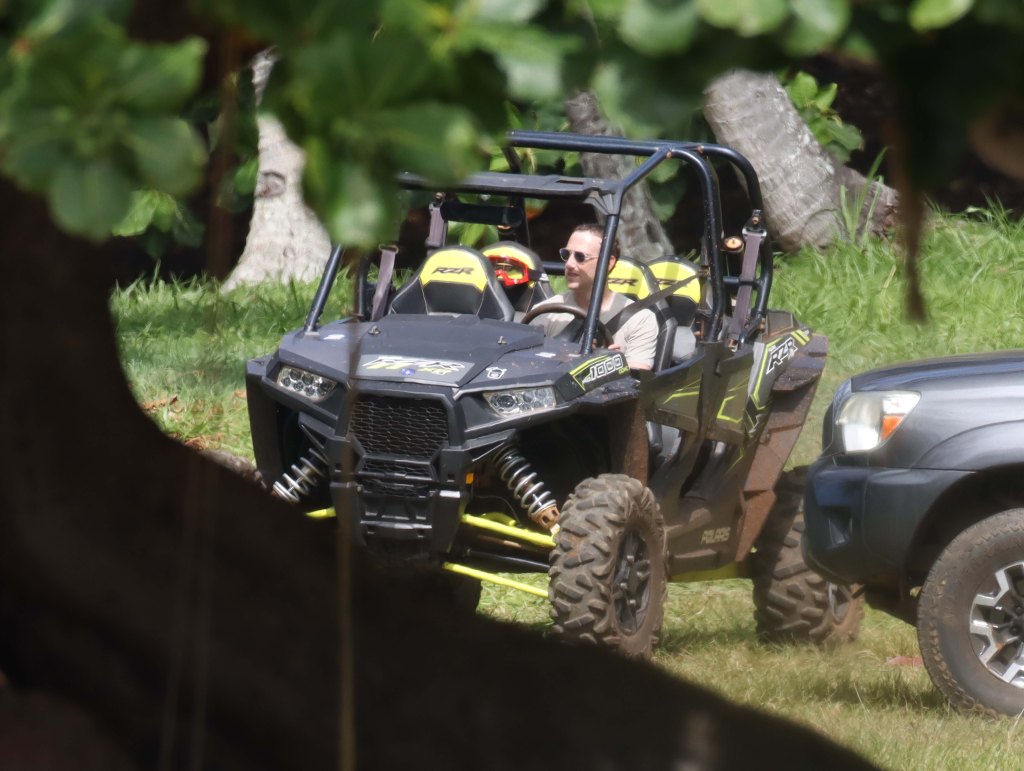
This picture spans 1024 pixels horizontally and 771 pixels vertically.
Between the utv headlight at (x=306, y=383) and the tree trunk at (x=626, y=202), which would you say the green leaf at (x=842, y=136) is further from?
the utv headlight at (x=306, y=383)

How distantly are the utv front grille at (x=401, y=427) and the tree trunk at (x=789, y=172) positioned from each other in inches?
268

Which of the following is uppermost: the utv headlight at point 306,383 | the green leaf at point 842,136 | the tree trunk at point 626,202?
the green leaf at point 842,136

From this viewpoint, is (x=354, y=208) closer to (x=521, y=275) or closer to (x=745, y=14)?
(x=745, y=14)

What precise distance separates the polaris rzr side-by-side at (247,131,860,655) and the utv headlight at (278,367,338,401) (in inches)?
0.5

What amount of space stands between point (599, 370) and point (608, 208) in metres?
0.80

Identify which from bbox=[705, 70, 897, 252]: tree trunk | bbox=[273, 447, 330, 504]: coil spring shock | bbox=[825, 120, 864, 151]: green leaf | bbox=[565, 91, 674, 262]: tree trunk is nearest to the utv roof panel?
bbox=[273, 447, 330, 504]: coil spring shock

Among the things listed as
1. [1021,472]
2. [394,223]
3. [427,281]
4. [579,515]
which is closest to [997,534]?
[1021,472]

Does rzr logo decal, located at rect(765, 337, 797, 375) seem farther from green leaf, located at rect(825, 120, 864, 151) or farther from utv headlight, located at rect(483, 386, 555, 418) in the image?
green leaf, located at rect(825, 120, 864, 151)

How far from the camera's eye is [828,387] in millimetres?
11062

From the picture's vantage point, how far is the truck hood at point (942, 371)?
19.9ft

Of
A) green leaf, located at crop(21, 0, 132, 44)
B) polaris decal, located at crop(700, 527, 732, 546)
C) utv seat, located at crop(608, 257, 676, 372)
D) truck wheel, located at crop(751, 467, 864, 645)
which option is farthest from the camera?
truck wheel, located at crop(751, 467, 864, 645)

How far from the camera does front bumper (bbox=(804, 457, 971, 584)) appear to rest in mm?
5988

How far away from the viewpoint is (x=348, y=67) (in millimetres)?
1616

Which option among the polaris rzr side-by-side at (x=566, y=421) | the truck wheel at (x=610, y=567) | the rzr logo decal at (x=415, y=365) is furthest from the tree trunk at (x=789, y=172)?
the truck wheel at (x=610, y=567)
